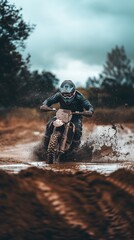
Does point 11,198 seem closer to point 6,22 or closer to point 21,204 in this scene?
point 21,204

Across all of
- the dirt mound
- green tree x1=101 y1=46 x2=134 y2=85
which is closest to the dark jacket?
the dirt mound

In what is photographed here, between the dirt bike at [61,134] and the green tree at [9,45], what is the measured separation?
31.1 meters

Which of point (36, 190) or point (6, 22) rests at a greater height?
point (6, 22)

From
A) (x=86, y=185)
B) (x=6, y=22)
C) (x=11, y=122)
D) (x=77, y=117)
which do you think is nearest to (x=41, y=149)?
(x=77, y=117)

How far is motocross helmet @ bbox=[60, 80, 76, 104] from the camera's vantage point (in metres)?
15.2

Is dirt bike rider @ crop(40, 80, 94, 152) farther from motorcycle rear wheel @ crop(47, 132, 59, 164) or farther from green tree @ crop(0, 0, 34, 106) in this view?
green tree @ crop(0, 0, 34, 106)

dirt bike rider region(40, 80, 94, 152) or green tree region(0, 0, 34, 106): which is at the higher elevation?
green tree region(0, 0, 34, 106)

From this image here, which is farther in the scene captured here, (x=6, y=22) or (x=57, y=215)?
(x=6, y=22)

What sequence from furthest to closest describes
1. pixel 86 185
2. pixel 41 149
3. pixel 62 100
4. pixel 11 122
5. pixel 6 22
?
pixel 6 22
pixel 11 122
pixel 41 149
pixel 62 100
pixel 86 185

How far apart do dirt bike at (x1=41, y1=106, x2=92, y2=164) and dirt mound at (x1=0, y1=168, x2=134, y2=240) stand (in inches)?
388

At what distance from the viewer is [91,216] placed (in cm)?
429

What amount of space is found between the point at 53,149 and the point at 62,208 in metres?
10.3

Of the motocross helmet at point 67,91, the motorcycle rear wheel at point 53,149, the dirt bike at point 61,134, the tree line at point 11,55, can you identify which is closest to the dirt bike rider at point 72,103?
the motocross helmet at point 67,91

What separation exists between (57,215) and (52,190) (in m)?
0.19
